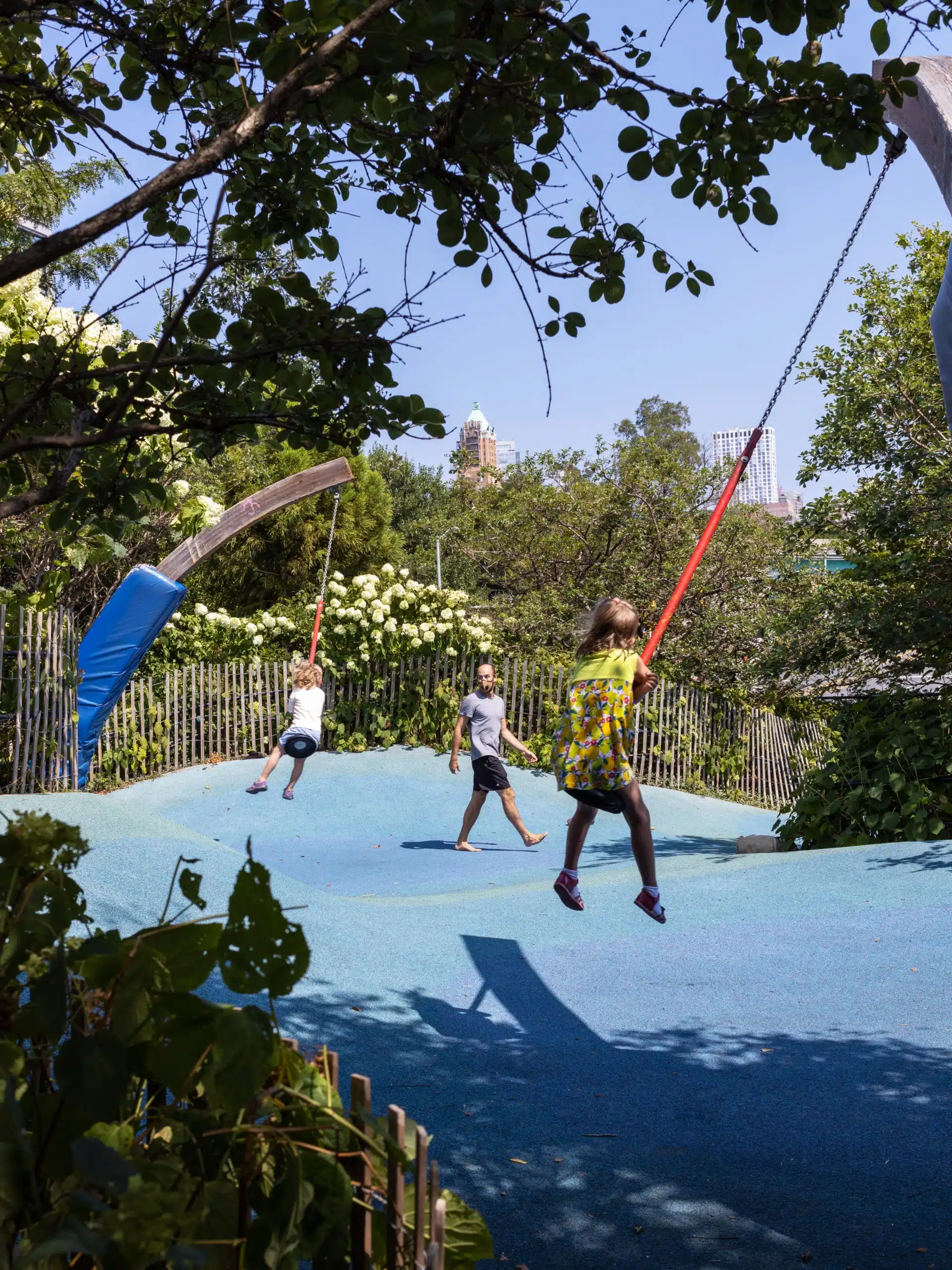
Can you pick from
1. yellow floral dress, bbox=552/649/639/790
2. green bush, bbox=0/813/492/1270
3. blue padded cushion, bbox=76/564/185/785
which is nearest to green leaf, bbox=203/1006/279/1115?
green bush, bbox=0/813/492/1270

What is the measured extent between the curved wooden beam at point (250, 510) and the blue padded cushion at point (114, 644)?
0.47m

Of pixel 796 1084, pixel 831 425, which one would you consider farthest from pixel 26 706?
pixel 831 425

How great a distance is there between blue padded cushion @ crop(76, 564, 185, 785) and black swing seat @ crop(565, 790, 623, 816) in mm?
8078

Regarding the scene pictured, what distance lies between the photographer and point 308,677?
1298 centimetres

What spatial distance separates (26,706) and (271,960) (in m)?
10.9

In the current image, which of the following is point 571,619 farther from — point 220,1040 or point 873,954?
point 220,1040

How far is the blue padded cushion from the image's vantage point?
12406mm

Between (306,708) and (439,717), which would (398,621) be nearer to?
(439,717)

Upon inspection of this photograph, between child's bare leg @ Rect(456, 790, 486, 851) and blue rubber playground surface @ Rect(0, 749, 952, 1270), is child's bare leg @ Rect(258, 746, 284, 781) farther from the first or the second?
child's bare leg @ Rect(456, 790, 486, 851)

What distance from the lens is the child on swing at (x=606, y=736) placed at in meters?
5.57

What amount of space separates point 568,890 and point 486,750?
4544mm

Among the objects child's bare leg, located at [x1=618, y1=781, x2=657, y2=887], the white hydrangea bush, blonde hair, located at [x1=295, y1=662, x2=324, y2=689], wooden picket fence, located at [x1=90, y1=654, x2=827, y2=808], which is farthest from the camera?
the white hydrangea bush

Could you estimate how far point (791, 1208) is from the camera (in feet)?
12.2

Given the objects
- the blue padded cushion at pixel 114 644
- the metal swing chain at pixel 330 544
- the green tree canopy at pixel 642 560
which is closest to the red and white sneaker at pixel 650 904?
the metal swing chain at pixel 330 544
